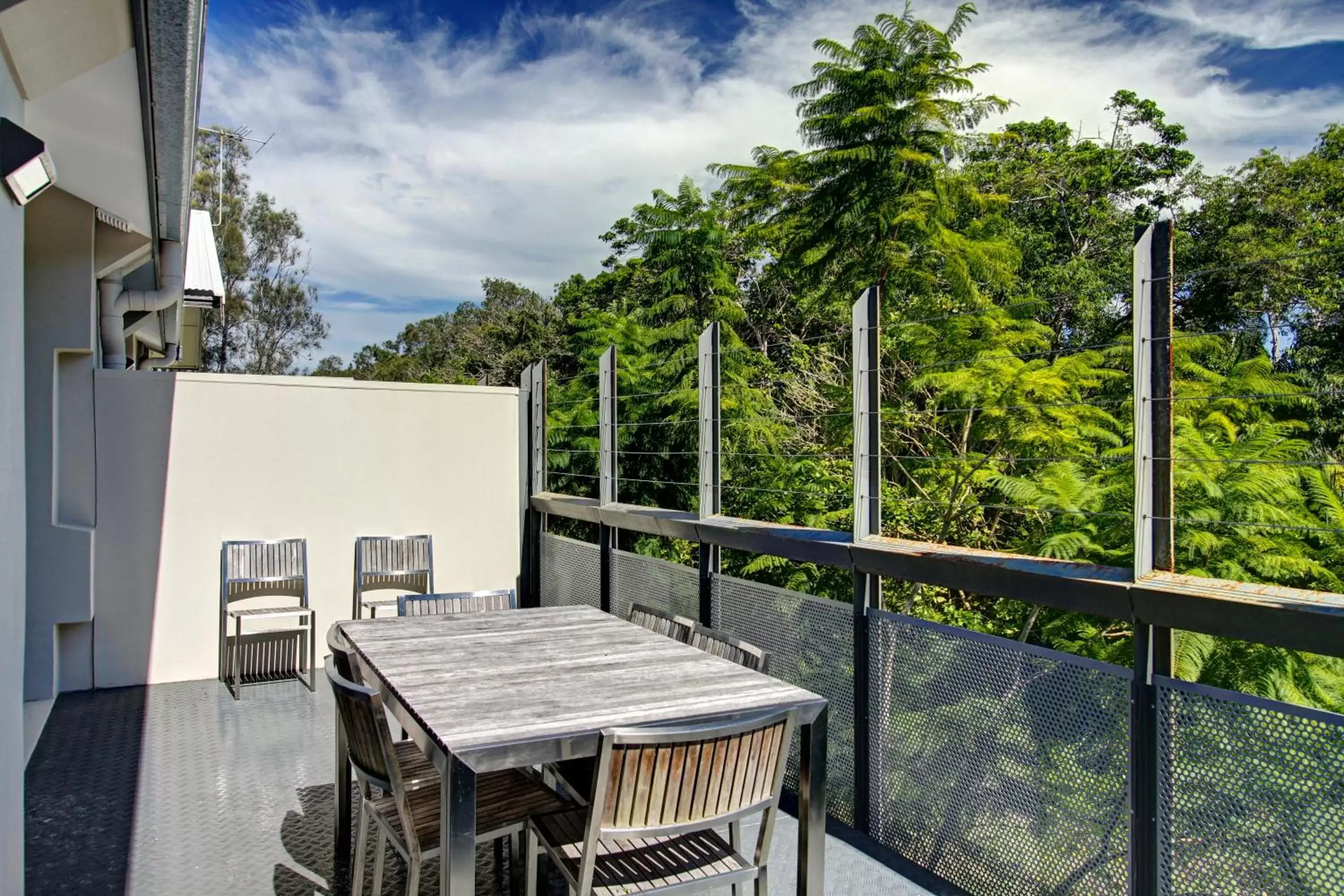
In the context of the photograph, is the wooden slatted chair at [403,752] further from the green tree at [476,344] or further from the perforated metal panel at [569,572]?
the green tree at [476,344]

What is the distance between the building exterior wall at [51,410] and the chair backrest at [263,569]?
76 cm

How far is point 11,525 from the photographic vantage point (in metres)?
2.28

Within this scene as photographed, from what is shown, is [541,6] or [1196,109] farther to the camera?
A: [1196,109]

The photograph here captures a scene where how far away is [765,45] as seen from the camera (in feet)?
45.9

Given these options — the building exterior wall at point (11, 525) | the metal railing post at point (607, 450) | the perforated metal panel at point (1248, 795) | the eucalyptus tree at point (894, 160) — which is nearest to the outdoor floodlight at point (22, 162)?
the building exterior wall at point (11, 525)

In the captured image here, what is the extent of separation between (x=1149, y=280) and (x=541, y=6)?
12.9 meters

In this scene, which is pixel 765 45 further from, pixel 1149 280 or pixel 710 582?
pixel 1149 280

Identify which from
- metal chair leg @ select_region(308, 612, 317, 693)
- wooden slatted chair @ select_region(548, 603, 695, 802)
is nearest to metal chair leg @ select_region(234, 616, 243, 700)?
metal chair leg @ select_region(308, 612, 317, 693)

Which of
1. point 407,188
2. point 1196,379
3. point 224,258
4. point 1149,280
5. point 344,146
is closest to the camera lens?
point 1149,280

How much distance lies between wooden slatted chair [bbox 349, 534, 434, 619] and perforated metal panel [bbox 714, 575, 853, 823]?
3.20 meters

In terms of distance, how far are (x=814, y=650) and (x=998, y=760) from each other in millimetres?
947

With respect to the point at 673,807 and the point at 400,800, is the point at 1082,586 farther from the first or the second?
the point at 400,800

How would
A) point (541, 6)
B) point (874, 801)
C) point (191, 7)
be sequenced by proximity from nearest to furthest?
1. point (191, 7)
2. point (874, 801)
3. point (541, 6)

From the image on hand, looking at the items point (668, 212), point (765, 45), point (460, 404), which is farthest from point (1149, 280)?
point (765, 45)
